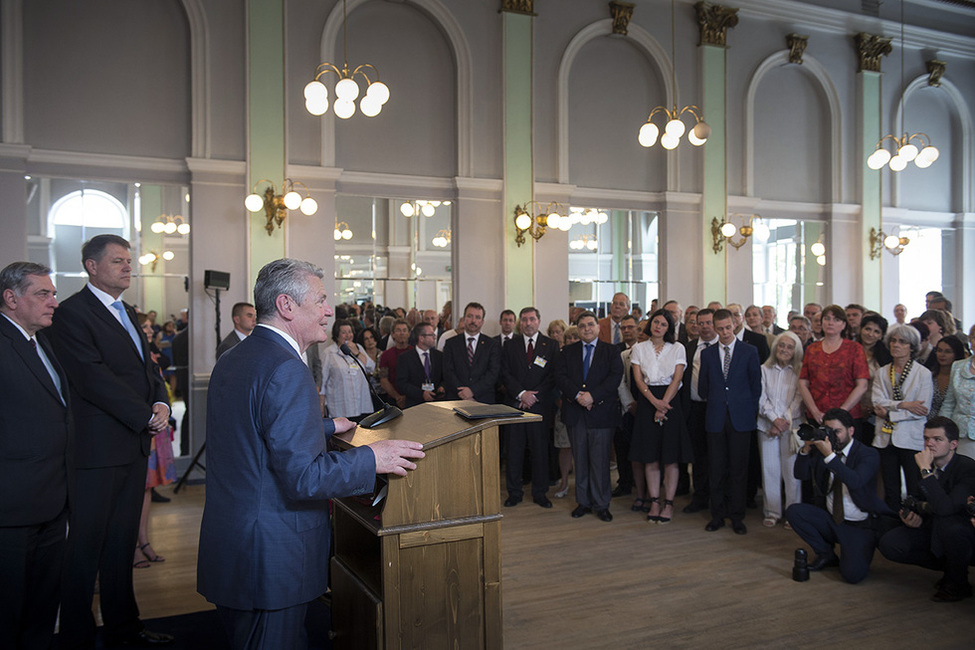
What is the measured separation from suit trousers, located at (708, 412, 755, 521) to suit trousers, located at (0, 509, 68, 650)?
436cm

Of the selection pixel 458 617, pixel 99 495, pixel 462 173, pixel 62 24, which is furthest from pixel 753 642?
pixel 62 24

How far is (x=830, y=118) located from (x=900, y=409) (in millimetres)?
7448

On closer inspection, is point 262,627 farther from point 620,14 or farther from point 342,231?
point 620,14

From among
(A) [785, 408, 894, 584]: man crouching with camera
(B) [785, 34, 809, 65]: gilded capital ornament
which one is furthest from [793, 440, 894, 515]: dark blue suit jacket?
(B) [785, 34, 809, 65]: gilded capital ornament

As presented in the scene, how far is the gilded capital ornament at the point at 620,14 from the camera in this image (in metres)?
9.31

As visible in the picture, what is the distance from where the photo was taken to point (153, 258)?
7.62 meters

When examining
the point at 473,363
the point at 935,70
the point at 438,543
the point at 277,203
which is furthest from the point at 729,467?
the point at 935,70

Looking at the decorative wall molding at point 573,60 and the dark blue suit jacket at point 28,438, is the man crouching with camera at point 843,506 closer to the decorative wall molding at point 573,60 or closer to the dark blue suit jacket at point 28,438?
the dark blue suit jacket at point 28,438

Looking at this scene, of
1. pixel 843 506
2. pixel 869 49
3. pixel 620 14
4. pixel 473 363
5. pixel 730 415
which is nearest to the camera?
pixel 843 506

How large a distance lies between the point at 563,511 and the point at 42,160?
6.06 metres

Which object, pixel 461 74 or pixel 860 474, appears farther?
pixel 461 74

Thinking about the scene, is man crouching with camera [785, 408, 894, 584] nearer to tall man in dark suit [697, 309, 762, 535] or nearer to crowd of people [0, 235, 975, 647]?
crowd of people [0, 235, 975, 647]

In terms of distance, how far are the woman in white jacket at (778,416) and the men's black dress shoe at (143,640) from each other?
14.1 ft

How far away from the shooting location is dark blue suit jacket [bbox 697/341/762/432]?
5449mm
